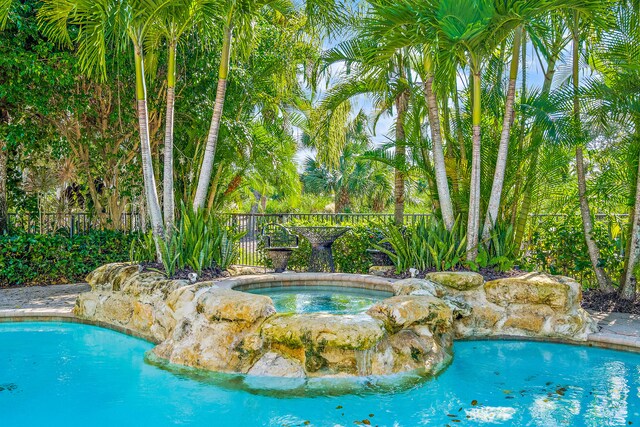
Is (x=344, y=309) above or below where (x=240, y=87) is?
below

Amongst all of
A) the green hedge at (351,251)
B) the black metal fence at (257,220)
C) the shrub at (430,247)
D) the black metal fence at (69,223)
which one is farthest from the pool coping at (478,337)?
the black metal fence at (257,220)

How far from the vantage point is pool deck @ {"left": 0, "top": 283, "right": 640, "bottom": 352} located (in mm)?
4535

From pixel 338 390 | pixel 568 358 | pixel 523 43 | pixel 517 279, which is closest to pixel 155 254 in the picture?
pixel 338 390

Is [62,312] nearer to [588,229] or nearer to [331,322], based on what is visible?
[331,322]

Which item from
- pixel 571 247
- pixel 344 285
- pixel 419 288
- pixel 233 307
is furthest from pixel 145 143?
pixel 571 247

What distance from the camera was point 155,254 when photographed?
6.18 m

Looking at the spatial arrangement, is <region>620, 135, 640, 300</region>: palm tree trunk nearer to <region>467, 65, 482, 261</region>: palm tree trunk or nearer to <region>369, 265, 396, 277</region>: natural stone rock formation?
<region>467, 65, 482, 261</region>: palm tree trunk

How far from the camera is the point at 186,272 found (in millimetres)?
5652

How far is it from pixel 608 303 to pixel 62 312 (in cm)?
653

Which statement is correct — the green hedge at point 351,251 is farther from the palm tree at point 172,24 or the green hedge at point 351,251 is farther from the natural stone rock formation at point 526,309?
the natural stone rock formation at point 526,309

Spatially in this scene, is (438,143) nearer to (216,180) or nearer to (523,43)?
(523,43)

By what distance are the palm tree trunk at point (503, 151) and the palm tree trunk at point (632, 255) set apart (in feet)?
4.88

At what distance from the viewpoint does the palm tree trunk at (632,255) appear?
5.55 metres

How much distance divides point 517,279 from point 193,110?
529 centimetres
